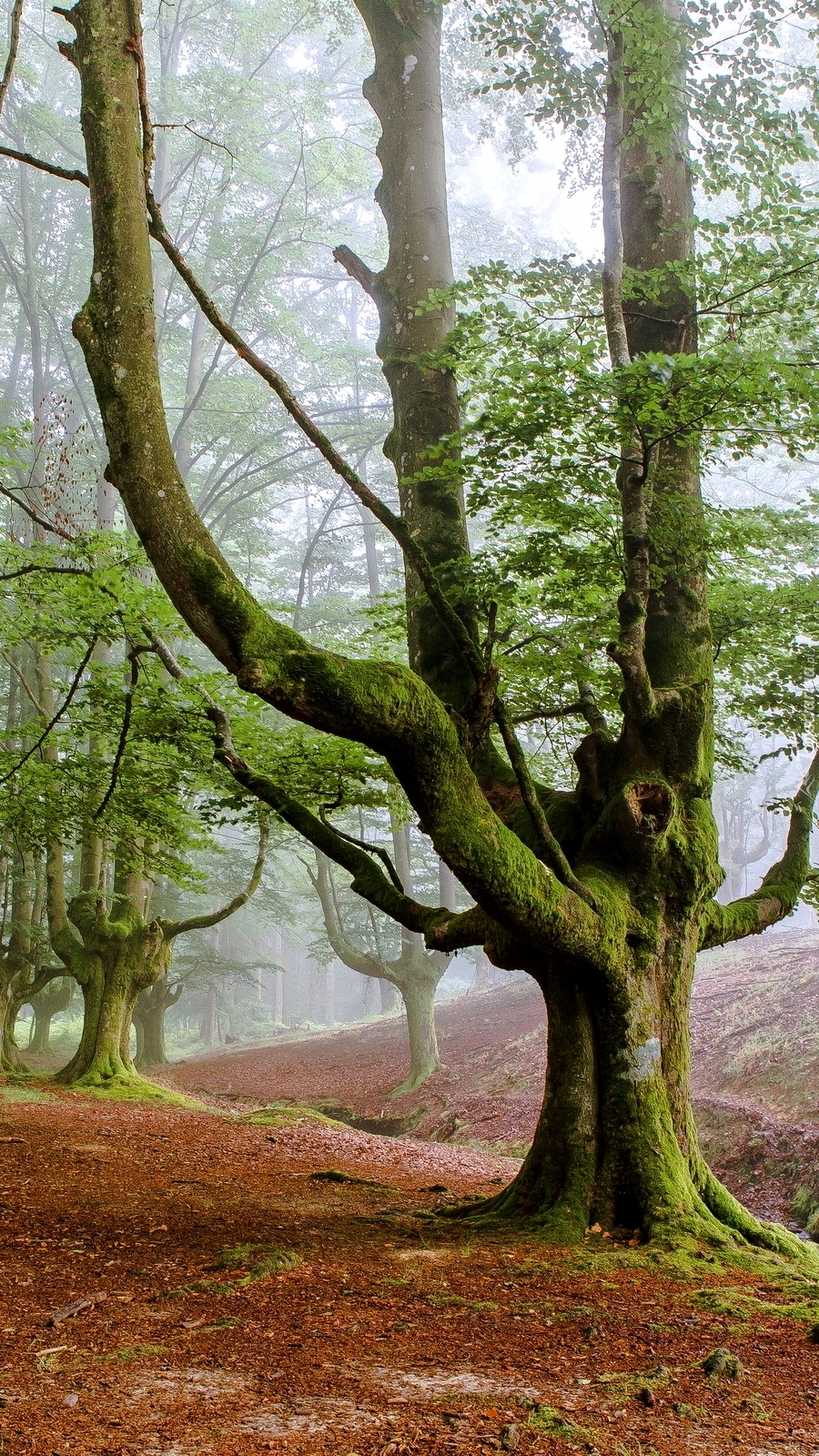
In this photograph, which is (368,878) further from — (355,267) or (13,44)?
(355,267)

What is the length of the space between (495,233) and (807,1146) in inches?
1014

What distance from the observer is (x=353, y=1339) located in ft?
9.98

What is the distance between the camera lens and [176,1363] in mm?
2752

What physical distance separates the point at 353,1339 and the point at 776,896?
4358 mm

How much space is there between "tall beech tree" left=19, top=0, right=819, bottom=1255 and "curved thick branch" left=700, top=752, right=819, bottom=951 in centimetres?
2

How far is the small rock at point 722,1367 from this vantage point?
2834 millimetres

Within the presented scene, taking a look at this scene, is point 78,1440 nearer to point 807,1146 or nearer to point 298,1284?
point 298,1284

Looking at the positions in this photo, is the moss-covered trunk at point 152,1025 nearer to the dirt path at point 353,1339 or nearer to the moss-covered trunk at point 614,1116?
the dirt path at point 353,1339

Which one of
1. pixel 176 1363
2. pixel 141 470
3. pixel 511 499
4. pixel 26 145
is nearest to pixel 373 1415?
pixel 176 1363

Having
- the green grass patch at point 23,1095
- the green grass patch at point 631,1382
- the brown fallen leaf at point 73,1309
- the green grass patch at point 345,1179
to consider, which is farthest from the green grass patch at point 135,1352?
the green grass patch at point 23,1095

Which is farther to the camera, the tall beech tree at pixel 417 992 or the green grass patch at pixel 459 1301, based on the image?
the tall beech tree at pixel 417 992

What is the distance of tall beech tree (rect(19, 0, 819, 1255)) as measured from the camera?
3.79 m

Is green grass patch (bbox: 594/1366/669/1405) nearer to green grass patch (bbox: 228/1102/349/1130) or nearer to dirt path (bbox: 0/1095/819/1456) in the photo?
dirt path (bbox: 0/1095/819/1456)

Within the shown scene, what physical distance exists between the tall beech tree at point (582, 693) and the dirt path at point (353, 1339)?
0.93m
